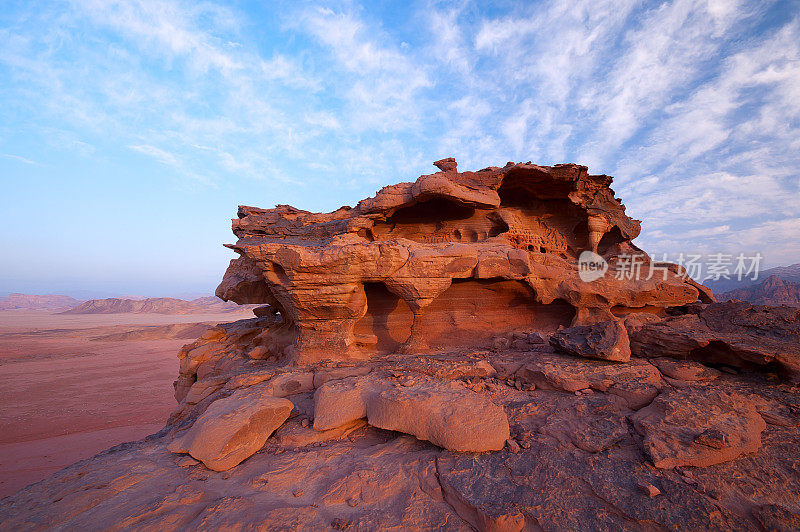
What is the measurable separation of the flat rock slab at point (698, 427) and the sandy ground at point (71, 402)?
10521 millimetres

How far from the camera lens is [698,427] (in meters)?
2.56

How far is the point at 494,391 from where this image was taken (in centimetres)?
372

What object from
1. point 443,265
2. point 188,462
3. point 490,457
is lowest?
point 188,462

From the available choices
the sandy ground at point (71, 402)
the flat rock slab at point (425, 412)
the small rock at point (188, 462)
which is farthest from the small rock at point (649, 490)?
the sandy ground at point (71, 402)

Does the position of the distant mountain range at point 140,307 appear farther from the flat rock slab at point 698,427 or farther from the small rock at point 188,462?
the flat rock slab at point 698,427

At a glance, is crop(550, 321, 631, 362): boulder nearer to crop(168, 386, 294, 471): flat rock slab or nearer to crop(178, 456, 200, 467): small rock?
crop(168, 386, 294, 471): flat rock slab

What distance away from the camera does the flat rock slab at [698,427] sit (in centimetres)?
235

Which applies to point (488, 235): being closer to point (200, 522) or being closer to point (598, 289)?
point (598, 289)

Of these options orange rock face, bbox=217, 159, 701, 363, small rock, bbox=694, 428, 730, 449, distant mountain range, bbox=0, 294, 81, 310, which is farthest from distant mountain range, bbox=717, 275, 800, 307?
distant mountain range, bbox=0, 294, 81, 310

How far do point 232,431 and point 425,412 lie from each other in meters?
2.05

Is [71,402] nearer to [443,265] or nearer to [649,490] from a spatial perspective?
[443,265]

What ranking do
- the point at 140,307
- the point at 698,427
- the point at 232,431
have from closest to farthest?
the point at 698,427, the point at 232,431, the point at 140,307

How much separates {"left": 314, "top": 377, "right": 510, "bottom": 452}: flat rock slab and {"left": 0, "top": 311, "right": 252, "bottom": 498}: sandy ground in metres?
7.52

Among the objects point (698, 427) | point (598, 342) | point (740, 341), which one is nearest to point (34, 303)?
point (598, 342)
